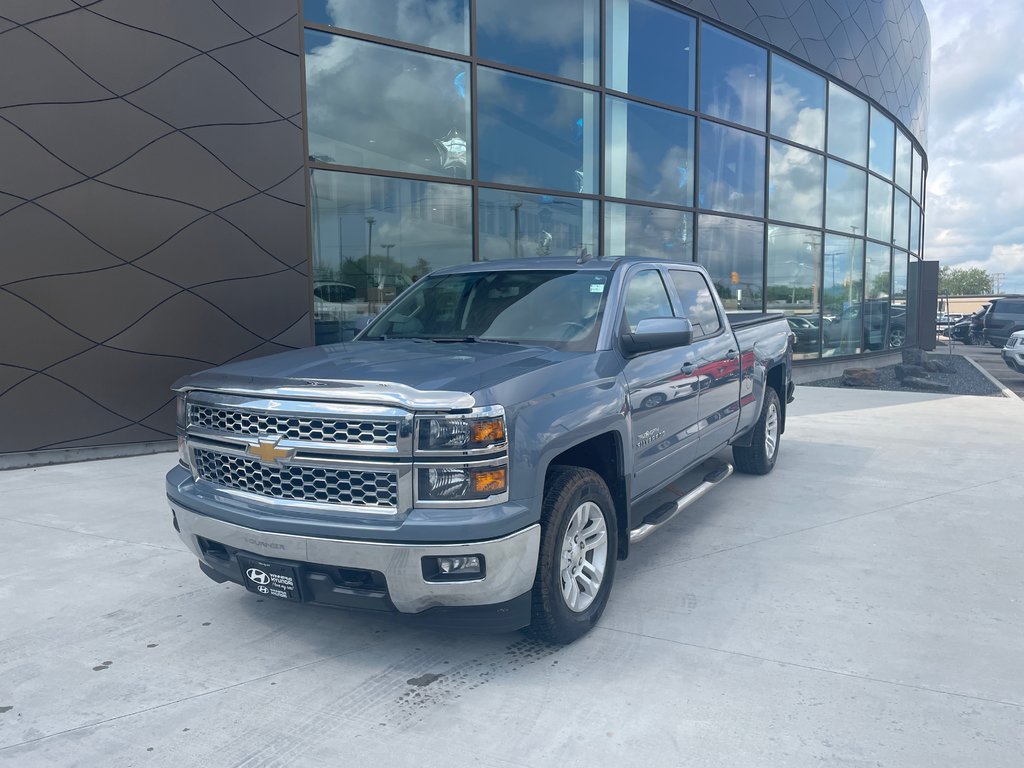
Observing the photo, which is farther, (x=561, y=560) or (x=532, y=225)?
(x=532, y=225)

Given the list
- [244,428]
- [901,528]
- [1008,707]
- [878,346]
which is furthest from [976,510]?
[878,346]

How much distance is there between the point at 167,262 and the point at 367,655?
602 cm

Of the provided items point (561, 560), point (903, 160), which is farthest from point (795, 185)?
point (561, 560)

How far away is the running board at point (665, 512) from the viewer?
4.18 m

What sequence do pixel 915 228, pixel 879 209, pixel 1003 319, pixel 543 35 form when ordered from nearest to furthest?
pixel 543 35 < pixel 879 209 < pixel 915 228 < pixel 1003 319

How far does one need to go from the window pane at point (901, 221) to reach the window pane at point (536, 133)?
43.8 feet

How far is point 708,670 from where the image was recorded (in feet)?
11.1

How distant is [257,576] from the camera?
10.9 feet

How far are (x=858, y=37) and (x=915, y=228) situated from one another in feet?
27.9

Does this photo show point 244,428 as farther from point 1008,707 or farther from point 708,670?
point 1008,707

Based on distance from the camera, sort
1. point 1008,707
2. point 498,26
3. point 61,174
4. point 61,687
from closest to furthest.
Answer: point 1008,707, point 61,687, point 61,174, point 498,26

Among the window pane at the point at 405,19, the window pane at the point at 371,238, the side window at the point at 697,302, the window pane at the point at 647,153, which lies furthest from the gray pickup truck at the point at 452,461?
the window pane at the point at 647,153

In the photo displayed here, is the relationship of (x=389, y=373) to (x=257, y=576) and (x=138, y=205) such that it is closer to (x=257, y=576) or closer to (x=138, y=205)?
(x=257, y=576)

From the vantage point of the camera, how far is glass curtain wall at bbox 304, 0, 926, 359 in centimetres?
950
